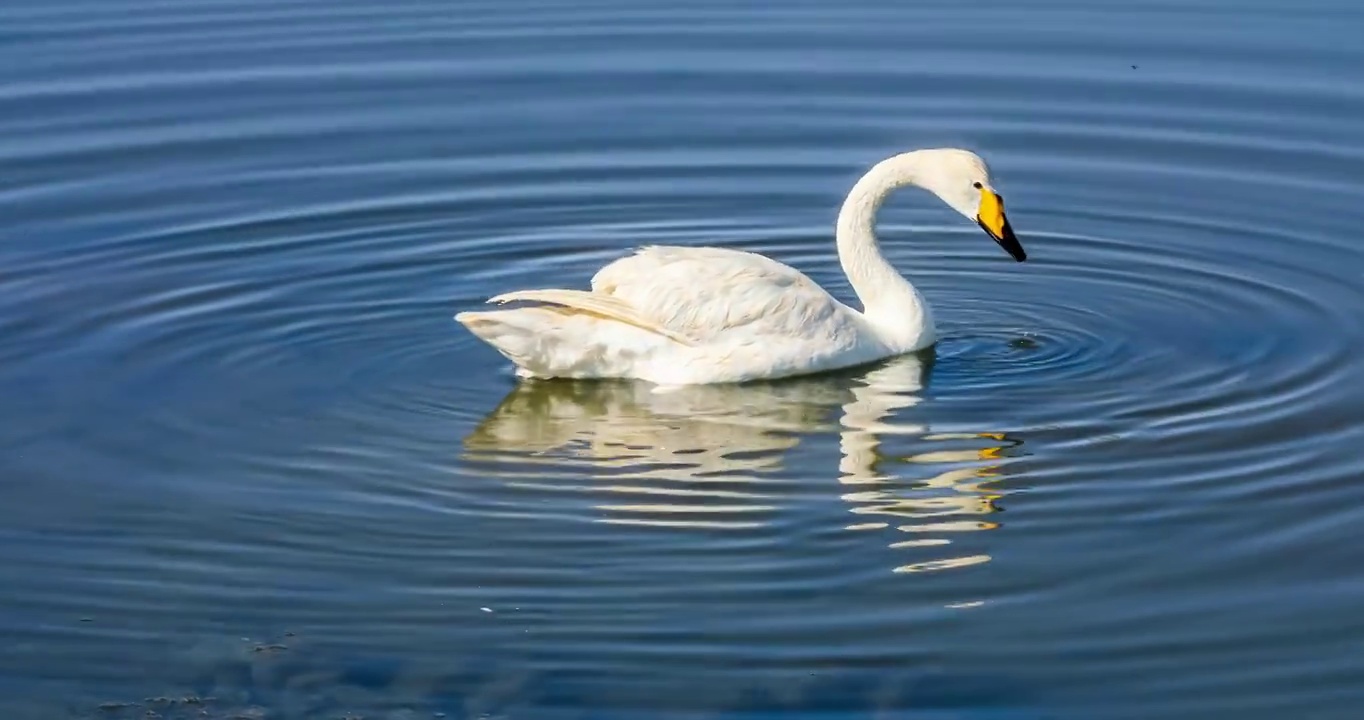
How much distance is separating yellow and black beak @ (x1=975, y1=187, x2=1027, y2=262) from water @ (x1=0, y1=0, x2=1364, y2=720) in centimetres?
45

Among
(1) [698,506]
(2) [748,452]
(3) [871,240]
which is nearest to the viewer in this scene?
(1) [698,506]

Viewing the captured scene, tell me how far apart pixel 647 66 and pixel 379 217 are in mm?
4028

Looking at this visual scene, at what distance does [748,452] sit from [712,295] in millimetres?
1455

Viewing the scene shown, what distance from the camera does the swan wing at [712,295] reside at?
11703 mm

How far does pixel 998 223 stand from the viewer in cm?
1236

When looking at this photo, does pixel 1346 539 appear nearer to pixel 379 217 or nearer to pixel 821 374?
pixel 821 374

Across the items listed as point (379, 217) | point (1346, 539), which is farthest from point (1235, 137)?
point (1346, 539)

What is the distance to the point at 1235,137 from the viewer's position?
16.0 meters

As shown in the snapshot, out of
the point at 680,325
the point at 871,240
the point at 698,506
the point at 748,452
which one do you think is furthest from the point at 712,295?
the point at 698,506

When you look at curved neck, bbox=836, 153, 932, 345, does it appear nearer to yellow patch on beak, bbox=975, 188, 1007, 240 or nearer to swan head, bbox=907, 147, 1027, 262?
swan head, bbox=907, 147, 1027, 262

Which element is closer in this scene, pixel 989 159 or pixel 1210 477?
pixel 1210 477

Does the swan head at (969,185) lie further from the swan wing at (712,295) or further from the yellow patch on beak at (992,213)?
the swan wing at (712,295)

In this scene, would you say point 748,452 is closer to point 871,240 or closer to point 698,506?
point 698,506

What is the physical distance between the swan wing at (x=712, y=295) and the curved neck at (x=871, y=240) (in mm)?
530
